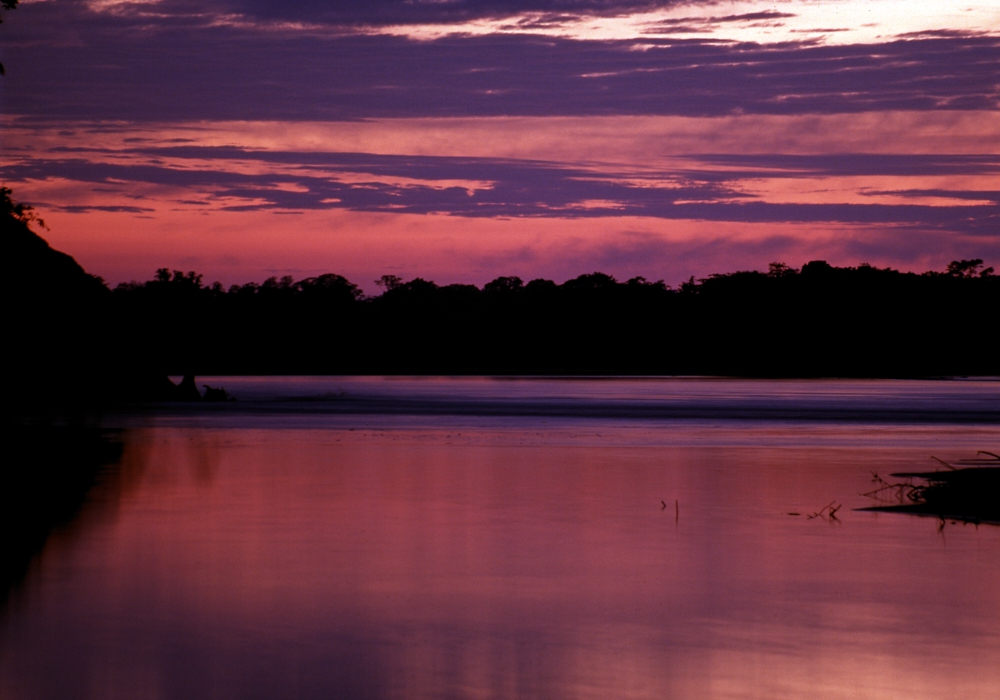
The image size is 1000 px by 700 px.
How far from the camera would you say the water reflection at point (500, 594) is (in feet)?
29.8

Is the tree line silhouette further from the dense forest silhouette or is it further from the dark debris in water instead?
the dark debris in water

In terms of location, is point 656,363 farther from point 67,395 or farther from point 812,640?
point 812,640

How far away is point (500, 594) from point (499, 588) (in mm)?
313

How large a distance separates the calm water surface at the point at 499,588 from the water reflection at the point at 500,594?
1.4 inches

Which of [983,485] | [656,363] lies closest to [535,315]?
[656,363]

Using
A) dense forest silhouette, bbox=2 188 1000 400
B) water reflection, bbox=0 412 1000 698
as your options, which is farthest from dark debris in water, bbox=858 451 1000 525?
dense forest silhouette, bbox=2 188 1000 400

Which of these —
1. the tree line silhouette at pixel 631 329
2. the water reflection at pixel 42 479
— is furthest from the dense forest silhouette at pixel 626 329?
the water reflection at pixel 42 479

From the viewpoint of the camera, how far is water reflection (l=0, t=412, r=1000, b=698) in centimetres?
908

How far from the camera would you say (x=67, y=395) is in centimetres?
5919

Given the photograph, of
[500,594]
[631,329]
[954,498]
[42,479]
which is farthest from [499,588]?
[631,329]

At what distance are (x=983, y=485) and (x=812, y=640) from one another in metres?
9.66

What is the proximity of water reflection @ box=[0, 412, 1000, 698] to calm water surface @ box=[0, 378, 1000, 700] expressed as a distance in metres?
0.04

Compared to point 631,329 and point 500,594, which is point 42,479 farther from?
point 631,329

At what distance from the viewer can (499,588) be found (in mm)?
12508
